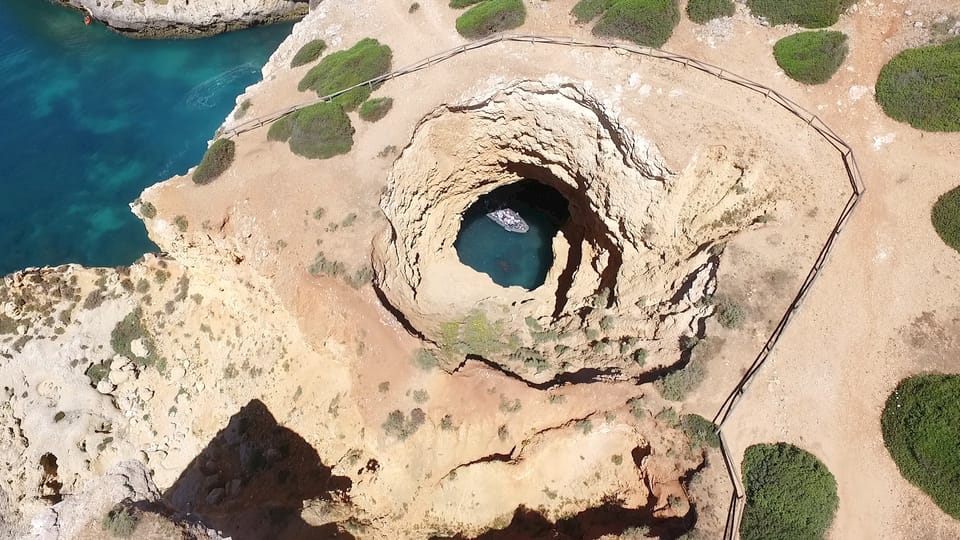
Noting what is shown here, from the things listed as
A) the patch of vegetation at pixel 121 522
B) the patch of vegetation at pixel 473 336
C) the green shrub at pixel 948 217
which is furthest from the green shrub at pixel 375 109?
the green shrub at pixel 948 217

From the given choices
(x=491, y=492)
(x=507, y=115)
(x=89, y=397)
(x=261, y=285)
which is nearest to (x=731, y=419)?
(x=491, y=492)

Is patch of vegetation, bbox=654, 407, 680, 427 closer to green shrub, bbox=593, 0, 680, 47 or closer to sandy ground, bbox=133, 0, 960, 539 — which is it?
sandy ground, bbox=133, 0, 960, 539

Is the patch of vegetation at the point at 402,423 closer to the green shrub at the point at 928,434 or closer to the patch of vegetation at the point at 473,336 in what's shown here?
the patch of vegetation at the point at 473,336

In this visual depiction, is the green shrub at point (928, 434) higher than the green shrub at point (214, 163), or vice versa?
the green shrub at point (928, 434)

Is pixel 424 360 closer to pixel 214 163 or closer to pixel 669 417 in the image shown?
pixel 669 417

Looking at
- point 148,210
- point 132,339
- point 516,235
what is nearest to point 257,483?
point 132,339

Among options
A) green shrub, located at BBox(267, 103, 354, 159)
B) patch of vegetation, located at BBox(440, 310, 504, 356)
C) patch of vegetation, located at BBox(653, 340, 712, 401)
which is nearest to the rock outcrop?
green shrub, located at BBox(267, 103, 354, 159)

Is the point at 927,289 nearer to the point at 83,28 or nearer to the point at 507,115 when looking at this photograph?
the point at 507,115
